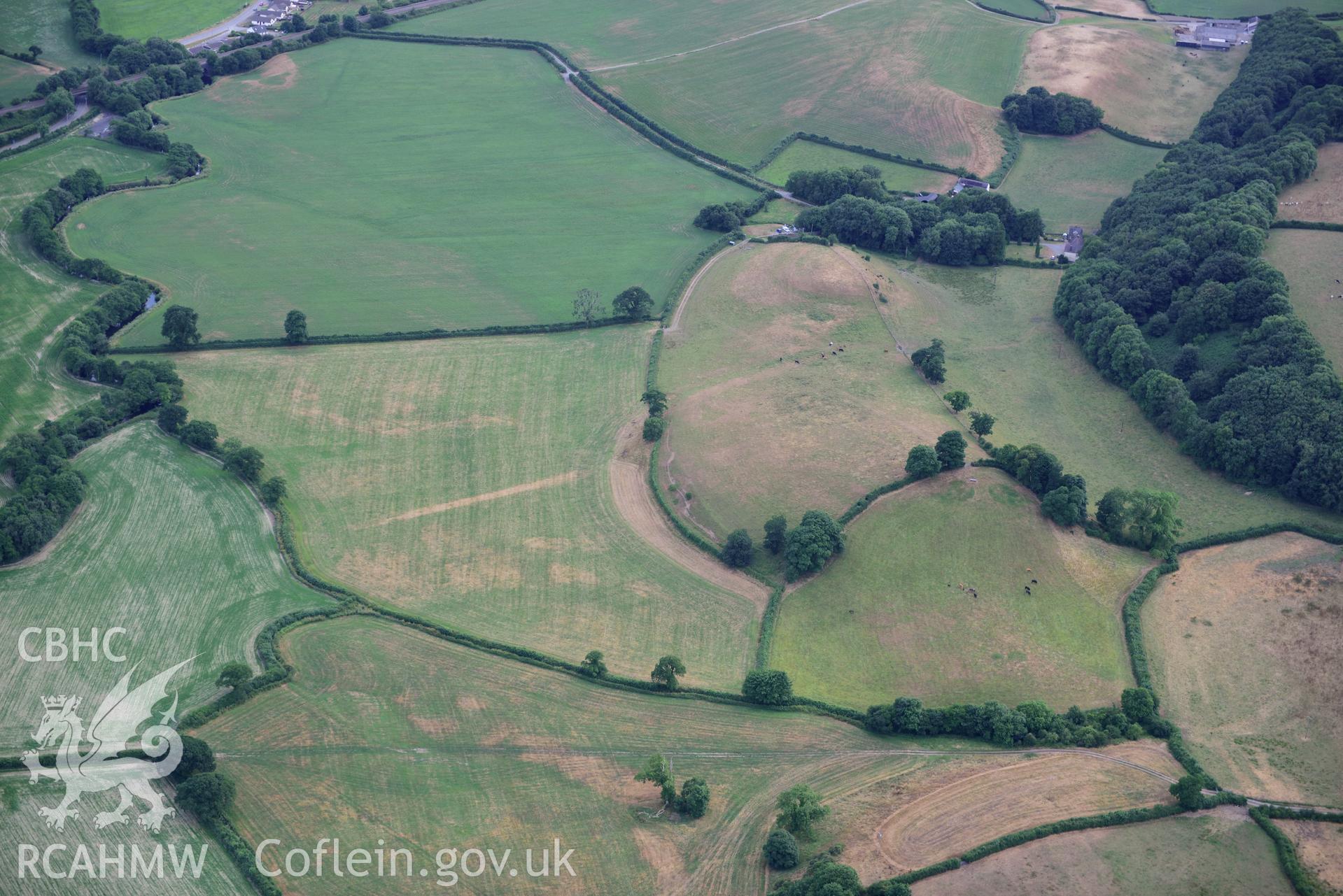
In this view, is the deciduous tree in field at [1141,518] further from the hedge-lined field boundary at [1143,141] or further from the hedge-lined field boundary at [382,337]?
the hedge-lined field boundary at [1143,141]

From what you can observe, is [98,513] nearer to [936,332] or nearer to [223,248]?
[223,248]

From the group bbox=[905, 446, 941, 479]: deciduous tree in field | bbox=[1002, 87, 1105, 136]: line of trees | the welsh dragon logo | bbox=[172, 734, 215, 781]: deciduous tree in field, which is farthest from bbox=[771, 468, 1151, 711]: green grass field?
bbox=[1002, 87, 1105, 136]: line of trees

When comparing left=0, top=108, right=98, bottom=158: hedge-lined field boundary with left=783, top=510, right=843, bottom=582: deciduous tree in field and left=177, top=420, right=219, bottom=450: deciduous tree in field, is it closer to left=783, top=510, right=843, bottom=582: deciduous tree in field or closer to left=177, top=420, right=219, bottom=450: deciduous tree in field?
left=177, top=420, right=219, bottom=450: deciduous tree in field

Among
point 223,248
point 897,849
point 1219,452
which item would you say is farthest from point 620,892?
point 223,248

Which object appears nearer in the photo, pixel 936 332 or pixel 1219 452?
pixel 1219 452

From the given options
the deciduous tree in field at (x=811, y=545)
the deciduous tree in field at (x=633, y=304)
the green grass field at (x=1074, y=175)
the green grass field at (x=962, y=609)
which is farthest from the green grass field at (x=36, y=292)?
the green grass field at (x=1074, y=175)
